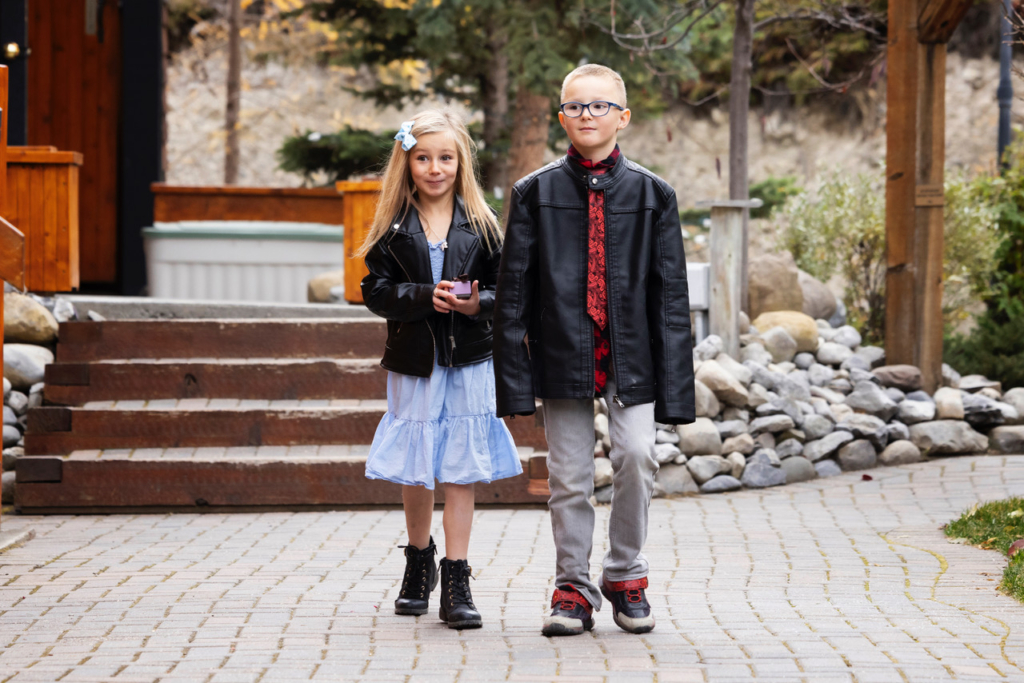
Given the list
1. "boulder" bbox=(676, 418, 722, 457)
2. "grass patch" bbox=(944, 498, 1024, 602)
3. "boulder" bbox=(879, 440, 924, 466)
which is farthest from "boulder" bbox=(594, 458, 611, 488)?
"boulder" bbox=(879, 440, 924, 466)

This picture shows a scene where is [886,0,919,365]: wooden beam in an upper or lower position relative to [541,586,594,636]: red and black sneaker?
upper

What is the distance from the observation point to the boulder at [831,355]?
8.09 meters

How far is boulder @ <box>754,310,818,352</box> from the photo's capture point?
8.09 meters

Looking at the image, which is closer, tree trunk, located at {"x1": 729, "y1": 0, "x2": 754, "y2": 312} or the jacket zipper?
the jacket zipper

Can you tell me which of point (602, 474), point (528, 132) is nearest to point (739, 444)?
point (602, 474)

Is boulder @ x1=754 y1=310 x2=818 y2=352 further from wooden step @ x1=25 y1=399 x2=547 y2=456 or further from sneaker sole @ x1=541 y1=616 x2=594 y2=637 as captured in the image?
sneaker sole @ x1=541 y1=616 x2=594 y2=637

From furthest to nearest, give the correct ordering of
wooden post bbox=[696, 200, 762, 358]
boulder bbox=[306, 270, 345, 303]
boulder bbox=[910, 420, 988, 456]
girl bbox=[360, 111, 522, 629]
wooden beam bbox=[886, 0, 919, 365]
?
boulder bbox=[306, 270, 345, 303] → wooden beam bbox=[886, 0, 919, 365] → wooden post bbox=[696, 200, 762, 358] → boulder bbox=[910, 420, 988, 456] → girl bbox=[360, 111, 522, 629]

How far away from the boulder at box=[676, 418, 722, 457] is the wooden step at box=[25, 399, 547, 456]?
0.95 metres

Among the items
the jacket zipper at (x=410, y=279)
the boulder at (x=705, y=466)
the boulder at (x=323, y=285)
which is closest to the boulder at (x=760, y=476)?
the boulder at (x=705, y=466)

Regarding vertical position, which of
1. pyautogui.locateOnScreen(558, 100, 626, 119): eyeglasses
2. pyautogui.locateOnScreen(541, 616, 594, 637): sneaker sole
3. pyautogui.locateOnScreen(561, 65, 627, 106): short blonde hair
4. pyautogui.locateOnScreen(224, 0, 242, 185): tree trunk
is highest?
pyautogui.locateOnScreen(224, 0, 242, 185): tree trunk

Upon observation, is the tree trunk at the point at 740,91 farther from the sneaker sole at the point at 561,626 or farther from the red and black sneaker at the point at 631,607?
the sneaker sole at the point at 561,626

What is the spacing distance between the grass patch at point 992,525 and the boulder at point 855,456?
1531 millimetres

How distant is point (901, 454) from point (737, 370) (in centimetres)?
120

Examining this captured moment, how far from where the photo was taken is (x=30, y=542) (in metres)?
5.27
